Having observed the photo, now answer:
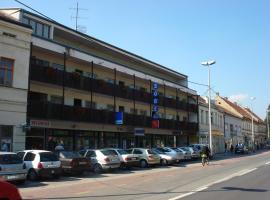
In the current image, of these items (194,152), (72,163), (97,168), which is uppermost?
(194,152)

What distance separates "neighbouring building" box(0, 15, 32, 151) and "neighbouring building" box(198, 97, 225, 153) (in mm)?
36253

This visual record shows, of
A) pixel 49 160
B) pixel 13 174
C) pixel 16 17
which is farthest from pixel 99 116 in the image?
pixel 13 174

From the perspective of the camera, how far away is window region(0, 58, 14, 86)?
91.5ft

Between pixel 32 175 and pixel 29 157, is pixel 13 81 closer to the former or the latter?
pixel 29 157

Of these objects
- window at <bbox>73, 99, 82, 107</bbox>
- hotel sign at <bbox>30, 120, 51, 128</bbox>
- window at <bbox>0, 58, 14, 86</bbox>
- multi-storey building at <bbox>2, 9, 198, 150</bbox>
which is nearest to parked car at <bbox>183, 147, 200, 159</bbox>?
multi-storey building at <bbox>2, 9, 198, 150</bbox>

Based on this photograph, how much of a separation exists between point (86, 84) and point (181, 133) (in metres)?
21.6

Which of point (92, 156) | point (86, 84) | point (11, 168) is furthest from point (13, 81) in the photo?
point (11, 168)

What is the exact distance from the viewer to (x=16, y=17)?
3309 centimetres

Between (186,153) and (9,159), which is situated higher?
(186,153)

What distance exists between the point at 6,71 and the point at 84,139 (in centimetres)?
1155

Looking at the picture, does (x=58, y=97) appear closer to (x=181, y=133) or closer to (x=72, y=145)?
(x=72, y=145)

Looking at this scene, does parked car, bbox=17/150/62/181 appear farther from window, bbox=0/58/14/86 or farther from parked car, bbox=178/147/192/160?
parked car, bbox=178/147/192/160

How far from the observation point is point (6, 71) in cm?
2814

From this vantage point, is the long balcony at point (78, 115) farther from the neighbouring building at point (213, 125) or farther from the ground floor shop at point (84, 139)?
the neighbouring building at point (213, 125)
